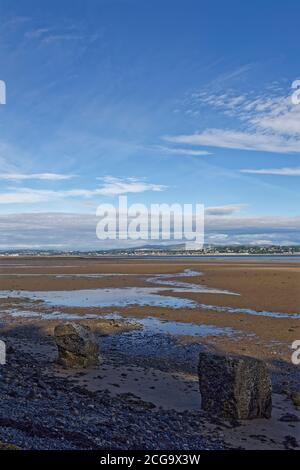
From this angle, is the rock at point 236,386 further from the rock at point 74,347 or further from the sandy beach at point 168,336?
the rock at point 74,347

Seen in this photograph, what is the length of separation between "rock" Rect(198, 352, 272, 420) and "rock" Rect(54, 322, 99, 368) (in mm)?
4582

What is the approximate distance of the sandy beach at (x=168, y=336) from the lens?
33.3ft

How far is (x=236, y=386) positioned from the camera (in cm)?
923

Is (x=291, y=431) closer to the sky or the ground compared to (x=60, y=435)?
closer to the ground

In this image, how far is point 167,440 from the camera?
8070mm

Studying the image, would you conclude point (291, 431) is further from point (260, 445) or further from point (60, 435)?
point (60, 435)

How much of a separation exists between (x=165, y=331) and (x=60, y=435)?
1205 cm

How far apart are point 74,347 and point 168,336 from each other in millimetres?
6500

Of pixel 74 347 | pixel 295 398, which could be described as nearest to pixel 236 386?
pixel 295 398

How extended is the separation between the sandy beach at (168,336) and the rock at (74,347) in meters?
0.38

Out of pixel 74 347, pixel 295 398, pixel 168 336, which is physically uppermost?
pixel 74 347

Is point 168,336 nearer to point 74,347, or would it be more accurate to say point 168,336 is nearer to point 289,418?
point 74,347

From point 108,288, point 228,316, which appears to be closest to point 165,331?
point 228,316

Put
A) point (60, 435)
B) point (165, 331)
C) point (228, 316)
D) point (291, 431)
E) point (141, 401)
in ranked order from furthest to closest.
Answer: point (228, 316) → point (165, 331) → point (141, 401) → point (291, 431) → point (60, 435)
